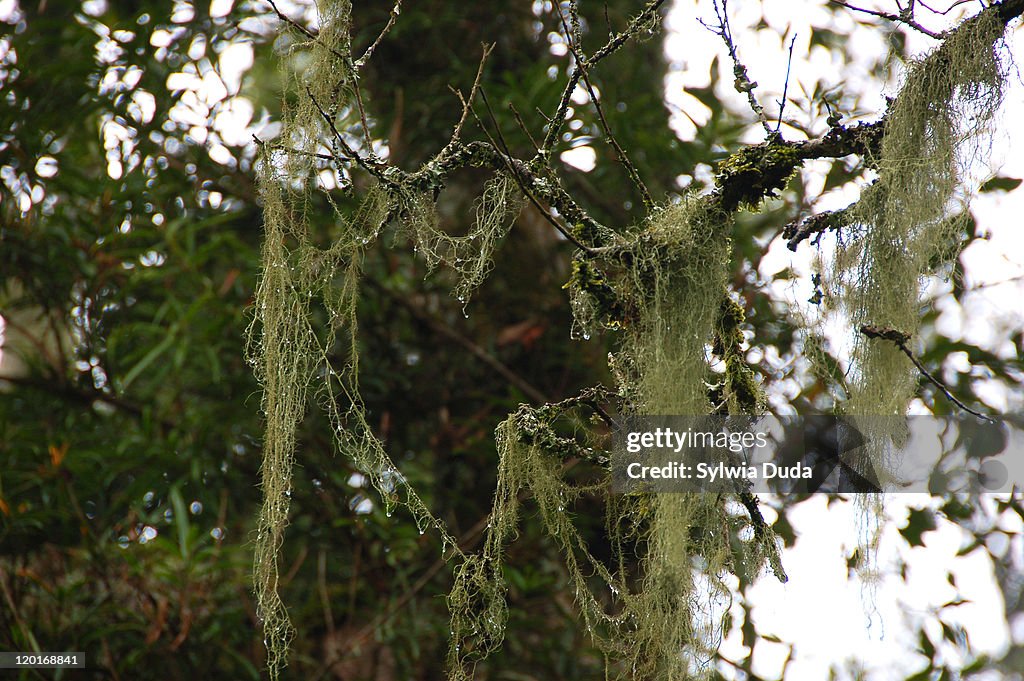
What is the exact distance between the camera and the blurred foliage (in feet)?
5.89

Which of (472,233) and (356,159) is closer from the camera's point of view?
(356,159)

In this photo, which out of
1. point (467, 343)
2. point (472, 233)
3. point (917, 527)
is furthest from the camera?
point (467, 343)

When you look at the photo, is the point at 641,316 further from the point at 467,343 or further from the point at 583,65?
the point at 467,343

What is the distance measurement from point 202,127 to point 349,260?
1.27 meters

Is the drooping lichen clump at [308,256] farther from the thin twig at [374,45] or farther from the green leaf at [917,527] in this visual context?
the green leaf at [917,527]

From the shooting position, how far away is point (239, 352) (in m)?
2.00

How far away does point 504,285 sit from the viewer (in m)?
2.10

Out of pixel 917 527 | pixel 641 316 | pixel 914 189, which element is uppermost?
pixel 914 189

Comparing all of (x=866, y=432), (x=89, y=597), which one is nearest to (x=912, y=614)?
(x=866, y=432)

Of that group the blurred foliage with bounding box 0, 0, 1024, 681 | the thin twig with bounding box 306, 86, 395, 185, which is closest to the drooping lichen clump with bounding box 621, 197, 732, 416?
the thin twig with bounding box 306, 86, 395, 185

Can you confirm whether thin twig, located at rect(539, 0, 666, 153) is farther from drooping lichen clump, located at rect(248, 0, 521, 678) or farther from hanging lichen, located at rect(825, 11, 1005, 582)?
hanging lichen, located at rect(825, 11, 1005, 582)

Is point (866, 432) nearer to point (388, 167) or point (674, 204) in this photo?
point (674, 204)

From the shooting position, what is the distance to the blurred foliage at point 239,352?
5.89 feet

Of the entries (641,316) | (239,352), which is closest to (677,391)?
(641,316)
